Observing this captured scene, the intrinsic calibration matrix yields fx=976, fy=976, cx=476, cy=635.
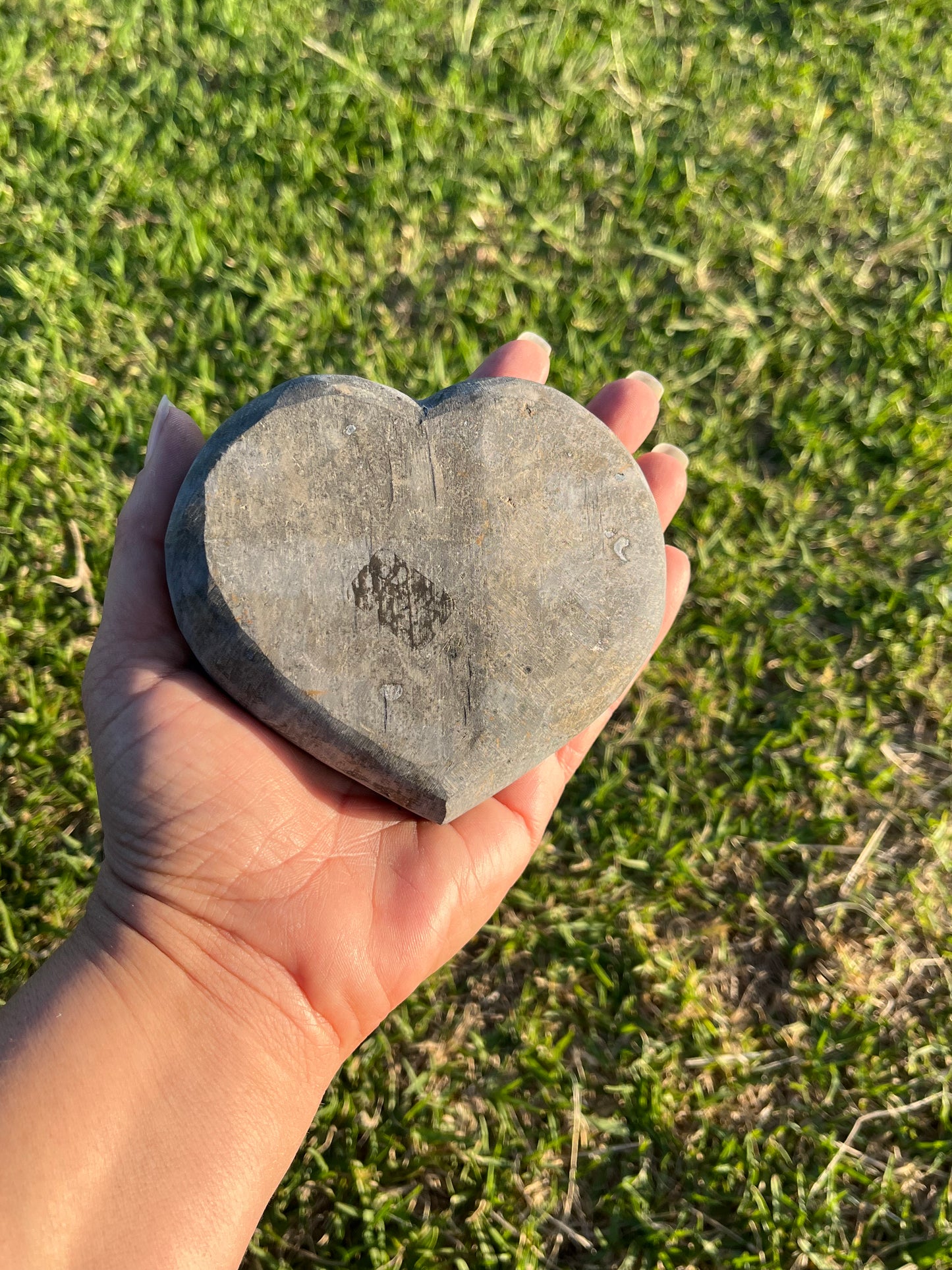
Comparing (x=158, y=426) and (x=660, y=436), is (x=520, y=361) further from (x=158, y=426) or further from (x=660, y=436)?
(x=158, y=426)

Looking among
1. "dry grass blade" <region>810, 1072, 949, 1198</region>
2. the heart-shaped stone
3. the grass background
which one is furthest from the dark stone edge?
"dry grass blade" <region>810, 1072, 949, 1198</region>

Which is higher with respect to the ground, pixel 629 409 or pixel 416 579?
pixel 629 409

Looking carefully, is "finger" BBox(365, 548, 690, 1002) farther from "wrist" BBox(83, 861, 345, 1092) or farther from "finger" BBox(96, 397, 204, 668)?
"finger" BBox(96, 397, 204, 668)

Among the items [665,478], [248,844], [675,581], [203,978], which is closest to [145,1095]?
[203,978]

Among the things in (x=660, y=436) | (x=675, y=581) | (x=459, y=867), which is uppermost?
(x=660, y=436)

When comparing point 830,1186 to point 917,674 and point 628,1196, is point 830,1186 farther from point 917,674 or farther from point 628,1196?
point 917,674

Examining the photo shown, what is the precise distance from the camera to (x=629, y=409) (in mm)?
2746

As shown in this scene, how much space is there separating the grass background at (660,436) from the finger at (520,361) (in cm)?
44

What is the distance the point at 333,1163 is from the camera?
7.54 feet

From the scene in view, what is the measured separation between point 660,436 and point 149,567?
1.76 m

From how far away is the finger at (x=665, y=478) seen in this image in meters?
2.74

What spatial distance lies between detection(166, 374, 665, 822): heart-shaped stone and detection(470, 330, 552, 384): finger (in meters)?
0.47

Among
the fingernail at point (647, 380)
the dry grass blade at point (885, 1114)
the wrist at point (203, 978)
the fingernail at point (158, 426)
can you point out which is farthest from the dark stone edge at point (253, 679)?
the dry grass blade at point (885, 1114)

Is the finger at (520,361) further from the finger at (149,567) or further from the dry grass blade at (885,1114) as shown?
the dry grass blade at (885,1114)
